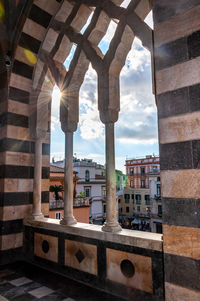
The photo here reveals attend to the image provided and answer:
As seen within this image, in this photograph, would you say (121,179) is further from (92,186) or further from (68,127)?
(68,127)

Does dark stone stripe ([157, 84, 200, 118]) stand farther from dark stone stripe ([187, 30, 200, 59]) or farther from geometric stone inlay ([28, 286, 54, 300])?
geometric stone inlay ([28, 286, 54, 300])

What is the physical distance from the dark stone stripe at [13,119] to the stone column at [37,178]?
45 centimetres

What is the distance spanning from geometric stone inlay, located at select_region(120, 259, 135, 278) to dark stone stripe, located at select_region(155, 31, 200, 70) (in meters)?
2.61

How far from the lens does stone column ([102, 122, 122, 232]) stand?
3277 mm

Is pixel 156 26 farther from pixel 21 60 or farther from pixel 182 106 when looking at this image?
pixel 21 60

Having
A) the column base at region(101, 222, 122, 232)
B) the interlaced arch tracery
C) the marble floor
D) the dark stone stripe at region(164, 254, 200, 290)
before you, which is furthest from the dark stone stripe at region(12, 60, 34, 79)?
the dark stone stripe at region(164, 254, 200, 290)

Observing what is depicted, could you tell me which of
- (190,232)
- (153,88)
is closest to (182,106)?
(153,88)

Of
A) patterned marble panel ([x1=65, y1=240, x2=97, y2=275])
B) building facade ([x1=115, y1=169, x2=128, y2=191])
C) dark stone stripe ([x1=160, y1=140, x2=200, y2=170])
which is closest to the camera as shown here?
dark stone stripe ([x1=160, y1=140, x2=200, y2=170])

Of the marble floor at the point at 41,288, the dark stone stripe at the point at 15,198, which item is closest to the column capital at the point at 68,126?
the dark stone stripe at the point at 15,198

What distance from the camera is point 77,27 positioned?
4512 mm

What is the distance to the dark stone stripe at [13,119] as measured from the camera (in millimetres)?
4704

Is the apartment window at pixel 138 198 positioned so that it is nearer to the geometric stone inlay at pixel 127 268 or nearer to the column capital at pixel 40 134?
the column capital at pixel 40 134

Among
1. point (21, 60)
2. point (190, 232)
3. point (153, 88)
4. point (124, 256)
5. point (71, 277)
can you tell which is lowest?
point (71, 277)

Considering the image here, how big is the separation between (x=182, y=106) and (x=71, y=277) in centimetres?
325
